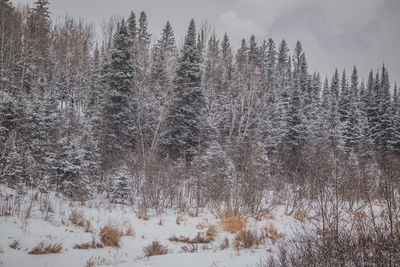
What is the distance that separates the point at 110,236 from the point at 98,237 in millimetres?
363

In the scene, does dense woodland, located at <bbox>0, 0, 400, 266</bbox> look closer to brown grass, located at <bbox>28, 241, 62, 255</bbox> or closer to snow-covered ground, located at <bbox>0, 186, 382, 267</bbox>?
snow-covered ground, located at <bbox>0, 186, 382, 267</bbox>

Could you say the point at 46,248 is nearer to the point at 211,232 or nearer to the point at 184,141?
the point at 211,232

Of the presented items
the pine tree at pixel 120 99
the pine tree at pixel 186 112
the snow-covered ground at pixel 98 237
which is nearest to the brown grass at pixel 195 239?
the snow-covered ground at pixel 98 237

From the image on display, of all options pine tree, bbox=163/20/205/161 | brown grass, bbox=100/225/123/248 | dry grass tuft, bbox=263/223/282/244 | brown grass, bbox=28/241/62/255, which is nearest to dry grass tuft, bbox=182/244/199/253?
brown grass, bbox=100/225/123/248

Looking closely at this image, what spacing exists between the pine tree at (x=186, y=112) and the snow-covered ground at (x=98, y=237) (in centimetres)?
968

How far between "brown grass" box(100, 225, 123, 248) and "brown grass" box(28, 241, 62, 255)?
1.24m

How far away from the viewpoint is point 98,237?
7.67 metres

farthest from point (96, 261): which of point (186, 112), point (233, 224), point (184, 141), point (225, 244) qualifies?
point (186, 112)

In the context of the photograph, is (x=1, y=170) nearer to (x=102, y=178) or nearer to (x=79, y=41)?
(x=102, y=178)

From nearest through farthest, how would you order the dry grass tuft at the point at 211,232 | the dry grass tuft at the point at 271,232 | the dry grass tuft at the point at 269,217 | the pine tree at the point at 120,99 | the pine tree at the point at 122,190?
the dry grass tuft at the point at 211,232 < the dry grass tuft at the point at 271,232 < the dry grass tuft at the point at 269,217 < the pine tree at the point at 122,190 < the pine tree at the point at 120,99

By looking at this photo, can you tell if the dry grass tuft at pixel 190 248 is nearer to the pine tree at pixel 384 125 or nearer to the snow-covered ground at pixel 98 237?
A: the snow-covered ground at pixel 98 237

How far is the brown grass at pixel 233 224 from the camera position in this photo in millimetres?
9227

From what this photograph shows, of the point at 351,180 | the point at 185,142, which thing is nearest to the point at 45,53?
the point at 185,142

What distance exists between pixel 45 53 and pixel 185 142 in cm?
2517
